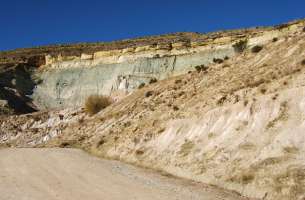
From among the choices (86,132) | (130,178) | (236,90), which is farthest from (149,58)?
(130,178)

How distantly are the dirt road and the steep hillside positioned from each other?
126 cm

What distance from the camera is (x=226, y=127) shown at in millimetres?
23625

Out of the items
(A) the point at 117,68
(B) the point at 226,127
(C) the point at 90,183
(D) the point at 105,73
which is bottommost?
(C) the point at 90,183

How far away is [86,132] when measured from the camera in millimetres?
41375

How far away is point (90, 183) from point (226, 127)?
7440 millimetres

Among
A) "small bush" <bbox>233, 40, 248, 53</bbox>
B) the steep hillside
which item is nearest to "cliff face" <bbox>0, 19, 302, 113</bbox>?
"small bush" <bbox>233, 40, 248, 53</bbox>

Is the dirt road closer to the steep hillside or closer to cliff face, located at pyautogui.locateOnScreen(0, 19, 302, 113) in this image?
the steep hillside

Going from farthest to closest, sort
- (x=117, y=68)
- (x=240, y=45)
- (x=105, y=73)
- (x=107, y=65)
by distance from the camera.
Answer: (x=107, y=65) < (x=105, y=73) < (x=117, y=68) < (x=240, y=45)

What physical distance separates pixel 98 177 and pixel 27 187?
10.4 feet

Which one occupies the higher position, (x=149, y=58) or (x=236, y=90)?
(x=149, y=58)

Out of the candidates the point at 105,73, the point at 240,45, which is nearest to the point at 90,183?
the point at 240,45

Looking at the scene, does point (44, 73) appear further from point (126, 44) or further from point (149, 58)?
point (149, 58)

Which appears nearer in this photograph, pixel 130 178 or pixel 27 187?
pixel 27 187

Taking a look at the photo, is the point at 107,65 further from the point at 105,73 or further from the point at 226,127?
the point at 226,127
